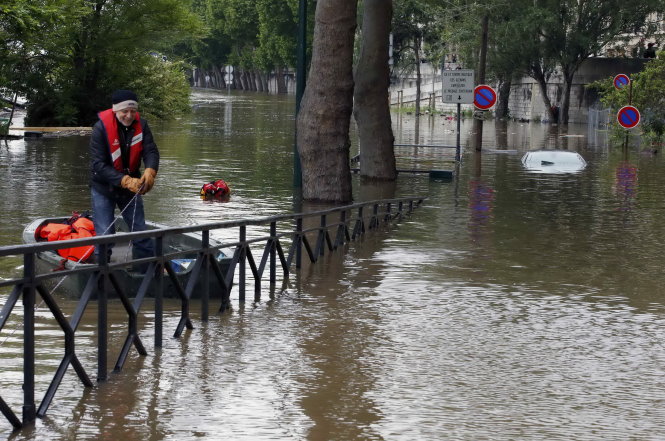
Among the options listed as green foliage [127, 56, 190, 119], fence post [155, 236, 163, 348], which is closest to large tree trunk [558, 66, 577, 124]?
green foliage [127, 56, 190, 119]

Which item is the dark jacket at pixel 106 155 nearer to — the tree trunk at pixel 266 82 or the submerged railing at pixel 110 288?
the submerged railing at pixel 110 288

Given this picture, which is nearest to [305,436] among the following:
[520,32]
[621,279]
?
[621,279]

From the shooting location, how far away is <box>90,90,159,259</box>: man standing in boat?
10992 millimetres

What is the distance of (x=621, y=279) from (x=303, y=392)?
21.8 ft

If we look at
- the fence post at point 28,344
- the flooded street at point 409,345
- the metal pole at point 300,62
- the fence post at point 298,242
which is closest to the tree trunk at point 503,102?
the metal pole at point 300,62

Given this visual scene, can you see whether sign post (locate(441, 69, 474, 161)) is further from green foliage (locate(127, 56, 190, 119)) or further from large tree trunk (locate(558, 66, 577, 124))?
large tree trunk (locate(558, 66, 577, 124))

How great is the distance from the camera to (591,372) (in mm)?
8945

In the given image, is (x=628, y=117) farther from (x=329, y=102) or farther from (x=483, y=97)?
(x=329, y=102)

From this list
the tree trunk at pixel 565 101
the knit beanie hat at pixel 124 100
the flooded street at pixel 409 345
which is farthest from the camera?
the tree trunk at pixel 565 101

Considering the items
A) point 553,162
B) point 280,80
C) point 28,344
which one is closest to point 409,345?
point 28,344

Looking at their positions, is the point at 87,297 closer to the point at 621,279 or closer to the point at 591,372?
the point at 591,372

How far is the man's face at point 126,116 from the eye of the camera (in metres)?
11.0

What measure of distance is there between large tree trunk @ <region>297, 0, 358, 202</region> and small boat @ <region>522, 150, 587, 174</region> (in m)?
11.0

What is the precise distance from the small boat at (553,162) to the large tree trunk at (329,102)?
36.2 ft
